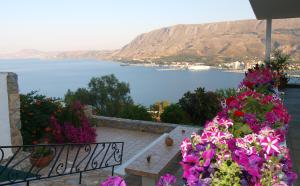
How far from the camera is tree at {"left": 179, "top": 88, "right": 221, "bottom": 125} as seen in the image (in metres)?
9.71

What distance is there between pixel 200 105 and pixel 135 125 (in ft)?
7.49

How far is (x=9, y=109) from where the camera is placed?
20.6ft

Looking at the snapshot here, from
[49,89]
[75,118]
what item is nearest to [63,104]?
[75,118]

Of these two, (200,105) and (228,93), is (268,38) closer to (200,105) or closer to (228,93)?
(200,105)

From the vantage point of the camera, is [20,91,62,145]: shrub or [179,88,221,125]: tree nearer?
[20,91,62,145]: shrub

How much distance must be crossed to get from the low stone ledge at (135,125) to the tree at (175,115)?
3.62 feet

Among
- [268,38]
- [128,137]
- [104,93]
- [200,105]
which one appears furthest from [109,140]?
[104,93]

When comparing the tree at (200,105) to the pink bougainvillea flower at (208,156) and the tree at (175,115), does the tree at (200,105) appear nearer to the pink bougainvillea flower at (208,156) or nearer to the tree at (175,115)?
the tree at (175,115)

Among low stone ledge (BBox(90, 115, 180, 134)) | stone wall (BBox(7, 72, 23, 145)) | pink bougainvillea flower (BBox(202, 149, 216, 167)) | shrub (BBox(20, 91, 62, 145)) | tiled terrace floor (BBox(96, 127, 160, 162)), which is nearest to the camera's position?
pink bougainvillea flower (BBox(202, 149, 216, 167))

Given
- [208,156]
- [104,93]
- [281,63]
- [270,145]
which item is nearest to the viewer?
[208,156]

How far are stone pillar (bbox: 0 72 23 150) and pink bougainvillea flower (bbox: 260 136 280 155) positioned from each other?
5.56 meters

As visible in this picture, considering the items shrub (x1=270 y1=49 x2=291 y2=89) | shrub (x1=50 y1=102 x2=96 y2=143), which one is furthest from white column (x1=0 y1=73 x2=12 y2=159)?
shrub (x1=270 y1=49 x2=291 y2=89)

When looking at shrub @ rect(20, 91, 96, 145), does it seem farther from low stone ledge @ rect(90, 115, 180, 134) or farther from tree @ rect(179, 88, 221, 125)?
tree @ rect(179, 88, 221, 125)

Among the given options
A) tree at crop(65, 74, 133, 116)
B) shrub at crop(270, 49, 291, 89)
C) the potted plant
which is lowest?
tree at crop(65, 74, 133, 116)
